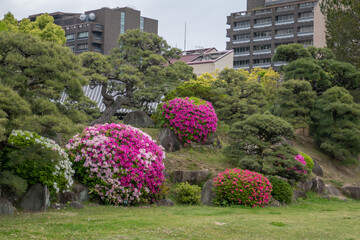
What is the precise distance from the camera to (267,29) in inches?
3349

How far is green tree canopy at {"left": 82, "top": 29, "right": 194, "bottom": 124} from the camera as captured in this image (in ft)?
74.9

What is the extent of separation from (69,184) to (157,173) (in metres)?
3.00

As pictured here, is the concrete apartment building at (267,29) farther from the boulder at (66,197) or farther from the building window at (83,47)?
the boulder at (66,197)

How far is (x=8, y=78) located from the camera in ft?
33.7

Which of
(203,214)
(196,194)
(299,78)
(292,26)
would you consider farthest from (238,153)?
(292,26)

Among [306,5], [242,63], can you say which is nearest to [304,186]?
[306,5]

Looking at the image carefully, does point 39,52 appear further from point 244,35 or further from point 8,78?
point 244,35

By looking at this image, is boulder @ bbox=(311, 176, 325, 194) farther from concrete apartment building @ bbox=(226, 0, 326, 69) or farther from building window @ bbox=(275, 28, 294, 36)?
building window @ bbox=(275, 28, 294, 36)

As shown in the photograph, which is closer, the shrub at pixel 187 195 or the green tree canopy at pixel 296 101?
the shrub at pixel 187 195

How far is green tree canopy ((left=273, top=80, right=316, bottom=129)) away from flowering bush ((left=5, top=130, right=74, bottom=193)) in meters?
15.5

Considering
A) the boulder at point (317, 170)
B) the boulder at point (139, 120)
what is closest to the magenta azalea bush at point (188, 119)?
the boulder at point (139, 120)

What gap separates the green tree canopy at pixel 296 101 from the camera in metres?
25.1

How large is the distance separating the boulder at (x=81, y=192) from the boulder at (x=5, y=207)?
7.89ft

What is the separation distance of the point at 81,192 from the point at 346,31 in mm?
22561
